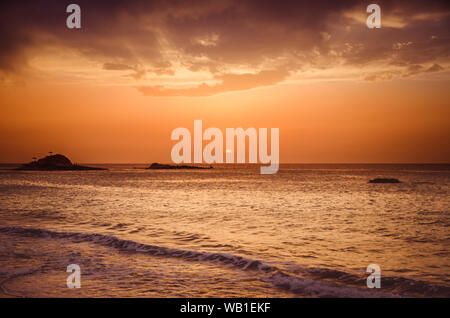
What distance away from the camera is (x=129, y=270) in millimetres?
9961

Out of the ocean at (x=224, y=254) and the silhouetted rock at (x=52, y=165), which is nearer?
the ocean at (x=224, y=254)

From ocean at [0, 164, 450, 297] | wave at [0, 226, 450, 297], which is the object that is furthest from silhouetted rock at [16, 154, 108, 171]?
wave at [0, 226, 450, 297]

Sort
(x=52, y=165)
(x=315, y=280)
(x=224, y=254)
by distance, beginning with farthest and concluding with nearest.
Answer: (x=52, y=165), (x=224, y=254), (x=315, y=280)

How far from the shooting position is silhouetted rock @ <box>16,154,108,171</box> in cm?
16425

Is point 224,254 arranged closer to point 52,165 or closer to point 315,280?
point 315,280

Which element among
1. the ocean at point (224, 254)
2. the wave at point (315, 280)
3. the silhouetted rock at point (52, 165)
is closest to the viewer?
the wave at point (315, 280)

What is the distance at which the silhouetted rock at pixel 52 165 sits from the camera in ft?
539

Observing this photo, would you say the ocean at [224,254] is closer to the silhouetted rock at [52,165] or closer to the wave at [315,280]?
the wave at [315,280]

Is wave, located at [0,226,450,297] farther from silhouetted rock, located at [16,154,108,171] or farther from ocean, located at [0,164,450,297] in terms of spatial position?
silhouetted rock, located at [16,154,108,171]

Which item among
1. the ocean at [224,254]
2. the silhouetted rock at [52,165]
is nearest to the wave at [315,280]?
the ocean at [224,254]

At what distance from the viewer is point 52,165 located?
173 m

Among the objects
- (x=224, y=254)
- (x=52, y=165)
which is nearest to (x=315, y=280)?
(x=224, y=254)

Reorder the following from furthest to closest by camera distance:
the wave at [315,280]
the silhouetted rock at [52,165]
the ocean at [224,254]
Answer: the silhouetted rock at [52,165] → the ocean at [224,254] → the wave at [315,280]
